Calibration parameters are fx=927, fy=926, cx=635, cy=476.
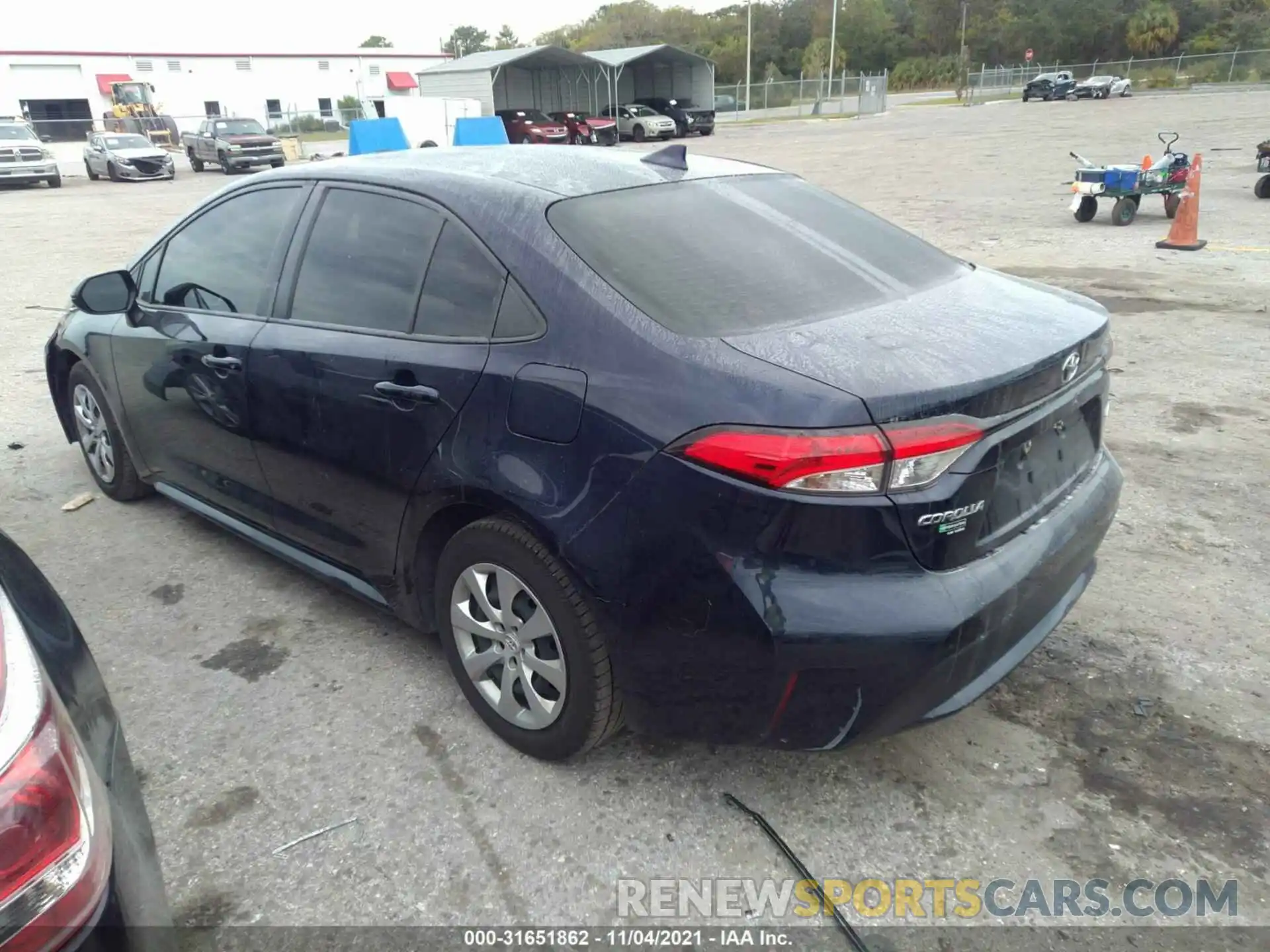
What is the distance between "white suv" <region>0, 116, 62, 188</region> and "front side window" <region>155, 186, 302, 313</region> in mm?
27665

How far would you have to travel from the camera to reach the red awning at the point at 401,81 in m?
66.2

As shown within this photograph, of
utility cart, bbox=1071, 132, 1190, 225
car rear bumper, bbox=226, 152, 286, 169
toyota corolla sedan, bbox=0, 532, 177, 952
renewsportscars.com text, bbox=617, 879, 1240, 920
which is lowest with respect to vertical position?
renewsportscars.com text, bbox=617, 879, 1240, 920

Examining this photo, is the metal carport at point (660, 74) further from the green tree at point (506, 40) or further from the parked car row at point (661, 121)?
the green tree at point (506, 40)

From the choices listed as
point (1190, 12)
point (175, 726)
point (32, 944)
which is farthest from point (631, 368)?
point (1190, 12)

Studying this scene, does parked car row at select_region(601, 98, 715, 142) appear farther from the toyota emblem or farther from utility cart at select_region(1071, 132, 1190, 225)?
the toyota emblem

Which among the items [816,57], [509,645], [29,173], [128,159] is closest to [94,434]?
[509,645]

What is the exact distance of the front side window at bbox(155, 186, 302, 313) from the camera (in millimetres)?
3443

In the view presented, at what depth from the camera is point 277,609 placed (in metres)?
3.69

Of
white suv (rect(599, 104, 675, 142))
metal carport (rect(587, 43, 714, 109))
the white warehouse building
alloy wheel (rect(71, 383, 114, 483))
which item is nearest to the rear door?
alloy wheel (rect(71, 383, 114, 483))

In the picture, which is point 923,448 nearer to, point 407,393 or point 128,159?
point 407,393

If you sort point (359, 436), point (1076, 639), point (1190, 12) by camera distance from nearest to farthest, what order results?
1. point (359, 436)
2. point (1076, 639)
3. point (1190, 12)

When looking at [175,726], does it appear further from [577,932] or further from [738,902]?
[738,902]

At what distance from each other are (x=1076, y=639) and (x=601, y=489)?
2.02 m

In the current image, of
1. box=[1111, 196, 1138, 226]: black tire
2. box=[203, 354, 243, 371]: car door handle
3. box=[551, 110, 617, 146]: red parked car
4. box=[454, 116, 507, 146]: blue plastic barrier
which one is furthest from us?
box=[551, 110, 617, 146]: red parked car
